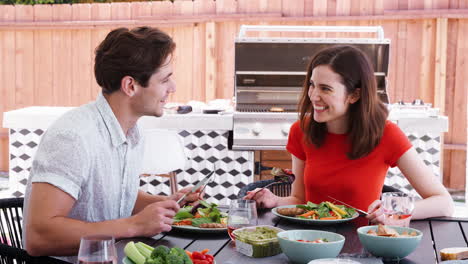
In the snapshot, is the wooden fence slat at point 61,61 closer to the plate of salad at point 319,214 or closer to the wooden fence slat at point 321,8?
the wooden fence slat at point 321,8

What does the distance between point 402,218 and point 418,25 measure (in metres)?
5.36

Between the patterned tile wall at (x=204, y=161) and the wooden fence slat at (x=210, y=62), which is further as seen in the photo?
the wooden fence slat at (x=210, y=62)

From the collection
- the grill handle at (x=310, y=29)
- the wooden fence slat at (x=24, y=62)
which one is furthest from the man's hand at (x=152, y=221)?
the wooden fence slat at (x=24, y=62)

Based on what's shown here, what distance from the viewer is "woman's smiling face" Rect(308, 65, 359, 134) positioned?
101 inches

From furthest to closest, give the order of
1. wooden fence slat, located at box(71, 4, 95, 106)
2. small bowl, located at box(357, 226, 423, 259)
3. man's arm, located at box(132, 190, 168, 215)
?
wooden fence slat, located at box(71, 4, 95, 106) < man's arm, located at box(132, 190, 168, 215) < small bowl, located at box(357, 226, 423, 259)

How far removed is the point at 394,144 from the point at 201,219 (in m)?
0.93

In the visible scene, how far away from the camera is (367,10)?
6.98 m

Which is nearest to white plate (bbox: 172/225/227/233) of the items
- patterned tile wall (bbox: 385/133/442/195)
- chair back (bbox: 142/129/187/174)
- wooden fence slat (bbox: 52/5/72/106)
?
chair back (bbox: 142/129/187/174)

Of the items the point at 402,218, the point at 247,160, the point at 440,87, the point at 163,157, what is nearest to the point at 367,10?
the point at 440,87

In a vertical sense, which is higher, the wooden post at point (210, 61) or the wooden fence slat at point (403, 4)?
the wooden fence slat at point (403, 4)

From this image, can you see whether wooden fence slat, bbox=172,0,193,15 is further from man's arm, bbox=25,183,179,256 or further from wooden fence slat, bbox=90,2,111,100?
man's arm, bbox=25,183,179,256

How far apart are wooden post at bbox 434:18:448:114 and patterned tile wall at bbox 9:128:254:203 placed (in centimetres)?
276

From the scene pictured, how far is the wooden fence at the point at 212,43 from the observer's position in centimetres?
683

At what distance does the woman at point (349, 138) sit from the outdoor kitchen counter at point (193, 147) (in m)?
2.34
